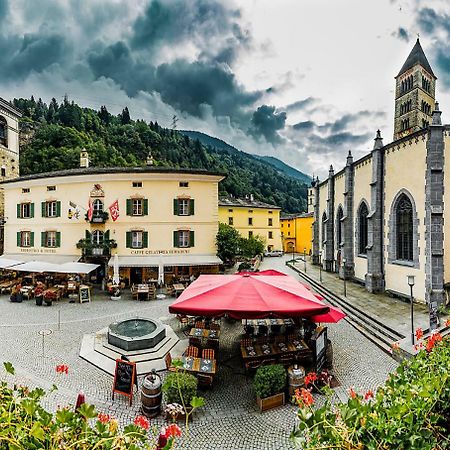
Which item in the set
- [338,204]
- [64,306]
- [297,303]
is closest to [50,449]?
[297,303]

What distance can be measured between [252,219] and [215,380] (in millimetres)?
40046

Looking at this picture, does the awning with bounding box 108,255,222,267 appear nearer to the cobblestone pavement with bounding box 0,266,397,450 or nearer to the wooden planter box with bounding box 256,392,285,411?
the cobblestone pavement with bounding box 0,266,397,450

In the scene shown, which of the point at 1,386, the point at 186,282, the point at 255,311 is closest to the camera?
the point at 1,386

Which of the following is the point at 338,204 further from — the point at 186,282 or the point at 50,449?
the point at 50,449

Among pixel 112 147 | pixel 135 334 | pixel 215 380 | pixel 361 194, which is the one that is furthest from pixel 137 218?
pixel 112 147

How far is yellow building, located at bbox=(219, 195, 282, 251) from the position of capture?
4641cm

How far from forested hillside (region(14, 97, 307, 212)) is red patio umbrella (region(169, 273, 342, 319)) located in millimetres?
36946

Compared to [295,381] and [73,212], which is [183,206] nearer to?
[73,212]

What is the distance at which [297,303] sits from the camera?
331 inches

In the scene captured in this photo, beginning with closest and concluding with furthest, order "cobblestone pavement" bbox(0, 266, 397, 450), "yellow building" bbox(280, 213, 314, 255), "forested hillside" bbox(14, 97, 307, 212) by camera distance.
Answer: "cobblestone pavement" bbox(0, 266, 397, 450) < "forested hillside" bbox(14, 97, 307, 212) < "yellow building" bbox(280, 213, 314, 255)

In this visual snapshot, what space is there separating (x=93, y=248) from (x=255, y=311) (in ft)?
58.8

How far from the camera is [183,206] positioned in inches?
914

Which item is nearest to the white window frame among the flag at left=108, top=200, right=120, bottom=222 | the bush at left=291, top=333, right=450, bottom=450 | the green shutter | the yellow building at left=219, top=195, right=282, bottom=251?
the green shutter

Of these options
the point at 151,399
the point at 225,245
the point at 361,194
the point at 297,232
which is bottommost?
the point at 151,399
